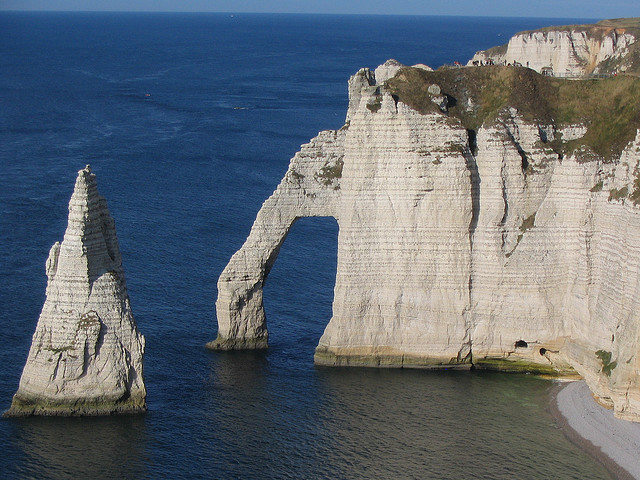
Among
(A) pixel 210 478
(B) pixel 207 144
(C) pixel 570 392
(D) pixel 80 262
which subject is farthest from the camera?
(B) pixel 207 144

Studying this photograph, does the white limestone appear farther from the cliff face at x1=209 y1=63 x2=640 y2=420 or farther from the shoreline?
the shoreline

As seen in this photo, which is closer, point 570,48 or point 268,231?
point 268,231

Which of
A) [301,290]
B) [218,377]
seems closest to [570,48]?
[301,290]

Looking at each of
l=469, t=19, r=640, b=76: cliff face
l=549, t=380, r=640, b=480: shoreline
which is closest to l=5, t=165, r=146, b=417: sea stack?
l=549, t=380, r=640, b=480: shoreline

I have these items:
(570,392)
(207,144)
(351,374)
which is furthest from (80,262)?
(207,144)

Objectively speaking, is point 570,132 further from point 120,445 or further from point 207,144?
point 207,144

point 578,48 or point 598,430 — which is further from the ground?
point 578,48

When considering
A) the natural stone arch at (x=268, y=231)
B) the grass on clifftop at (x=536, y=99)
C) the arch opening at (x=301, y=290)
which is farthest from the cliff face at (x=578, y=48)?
the natural stone arch at (x=268, y=231)

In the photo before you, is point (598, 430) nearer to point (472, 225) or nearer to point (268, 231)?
point (472, 225)
